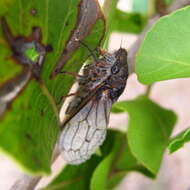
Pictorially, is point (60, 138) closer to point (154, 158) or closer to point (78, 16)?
point (154, 158)

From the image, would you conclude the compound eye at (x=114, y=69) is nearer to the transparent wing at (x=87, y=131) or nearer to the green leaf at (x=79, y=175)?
the transparent wing at (x=87, y=131)

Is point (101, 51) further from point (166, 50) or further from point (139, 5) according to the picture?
point (139, 5)

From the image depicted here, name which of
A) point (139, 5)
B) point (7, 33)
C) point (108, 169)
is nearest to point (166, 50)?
point (7, 33)

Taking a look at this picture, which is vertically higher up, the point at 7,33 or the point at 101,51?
the point at 7,33

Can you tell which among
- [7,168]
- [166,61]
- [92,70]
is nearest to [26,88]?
[166,61]

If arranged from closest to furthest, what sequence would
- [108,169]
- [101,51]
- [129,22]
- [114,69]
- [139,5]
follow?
[101,51], [114,69], [108,169], [129,22], [139,5]
